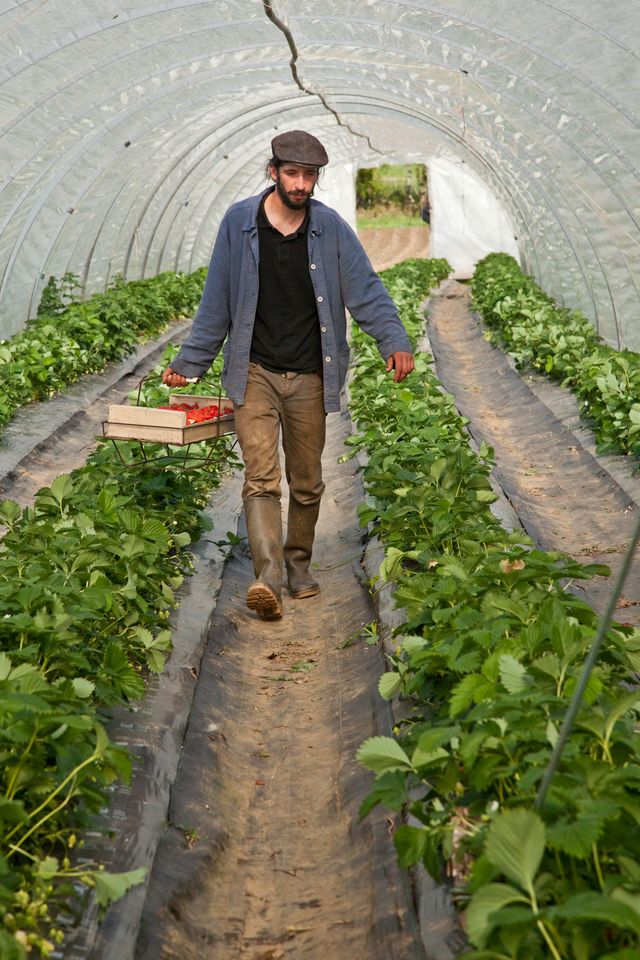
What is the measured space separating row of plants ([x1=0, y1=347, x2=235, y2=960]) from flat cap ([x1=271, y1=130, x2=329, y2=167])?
1.58 m

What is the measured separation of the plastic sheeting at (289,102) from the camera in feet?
31.1

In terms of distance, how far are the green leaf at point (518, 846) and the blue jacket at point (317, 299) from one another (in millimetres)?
3239

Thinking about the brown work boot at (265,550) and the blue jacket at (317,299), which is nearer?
the blue jacket at (317,299)

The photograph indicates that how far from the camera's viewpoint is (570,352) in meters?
10.8

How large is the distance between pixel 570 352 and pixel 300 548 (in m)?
5.80

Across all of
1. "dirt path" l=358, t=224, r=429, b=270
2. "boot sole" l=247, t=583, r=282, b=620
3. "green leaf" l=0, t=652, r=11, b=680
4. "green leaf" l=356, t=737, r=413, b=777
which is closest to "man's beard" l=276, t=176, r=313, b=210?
"boot sole" l=247, t=583, r=282, b=620

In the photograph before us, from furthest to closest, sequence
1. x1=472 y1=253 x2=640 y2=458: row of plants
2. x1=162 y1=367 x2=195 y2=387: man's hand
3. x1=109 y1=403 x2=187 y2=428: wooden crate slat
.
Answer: x1=472 y1=253 x2=640 y2=458: row of plants → x1=162 y1=367 x2=195 y2=387: man's hand → x1=109 y1=403 x2=187 y2=428: wooden crate slat

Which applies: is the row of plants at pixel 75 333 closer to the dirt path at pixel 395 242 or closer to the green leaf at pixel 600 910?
the green leaf at pixel 600 910

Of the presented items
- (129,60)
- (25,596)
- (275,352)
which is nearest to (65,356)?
(129,60)

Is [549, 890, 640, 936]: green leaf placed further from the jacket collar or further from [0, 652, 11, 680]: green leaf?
the jacket collar

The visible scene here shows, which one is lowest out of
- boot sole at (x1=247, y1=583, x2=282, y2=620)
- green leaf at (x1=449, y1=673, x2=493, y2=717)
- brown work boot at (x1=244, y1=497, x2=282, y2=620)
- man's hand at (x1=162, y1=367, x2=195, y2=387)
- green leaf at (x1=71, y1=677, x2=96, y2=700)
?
boot sole at (x1=247, y1=583, x2=282, y2=620)

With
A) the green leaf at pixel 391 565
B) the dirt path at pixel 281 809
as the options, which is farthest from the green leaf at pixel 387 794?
the green leaf at pixel 391 565

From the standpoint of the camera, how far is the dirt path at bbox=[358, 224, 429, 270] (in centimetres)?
3788

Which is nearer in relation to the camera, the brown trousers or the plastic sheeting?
the brown trousers
